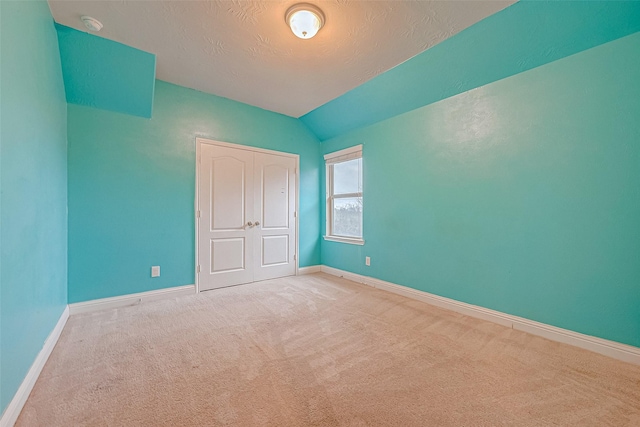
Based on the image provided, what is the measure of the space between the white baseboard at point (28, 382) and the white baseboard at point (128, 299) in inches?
19.8

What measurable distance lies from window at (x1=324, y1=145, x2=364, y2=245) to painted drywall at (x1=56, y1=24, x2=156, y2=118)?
2667 millimetres

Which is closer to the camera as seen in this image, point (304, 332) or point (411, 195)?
point (304, 332)

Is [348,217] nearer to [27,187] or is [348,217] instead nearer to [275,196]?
[275,196]

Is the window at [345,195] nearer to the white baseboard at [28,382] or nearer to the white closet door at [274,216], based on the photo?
the white closet door at [274,216]

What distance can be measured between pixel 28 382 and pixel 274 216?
2931 mm

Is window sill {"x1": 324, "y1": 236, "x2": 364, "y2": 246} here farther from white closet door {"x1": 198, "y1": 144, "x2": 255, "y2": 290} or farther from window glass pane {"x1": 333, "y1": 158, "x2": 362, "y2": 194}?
white closet door {"x1": 198, "y1": 144, "x2": 255, "y2": 290}

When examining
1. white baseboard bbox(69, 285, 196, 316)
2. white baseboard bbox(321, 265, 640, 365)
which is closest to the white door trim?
white baseboard bbox(69, 285, 196, 316)

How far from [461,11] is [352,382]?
2.72 m

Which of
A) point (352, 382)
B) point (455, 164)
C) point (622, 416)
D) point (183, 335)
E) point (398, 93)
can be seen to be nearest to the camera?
point (622, 416)

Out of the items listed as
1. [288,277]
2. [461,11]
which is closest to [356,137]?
[461,11]

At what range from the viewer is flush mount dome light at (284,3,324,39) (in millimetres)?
1875

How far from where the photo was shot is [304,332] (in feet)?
7.46

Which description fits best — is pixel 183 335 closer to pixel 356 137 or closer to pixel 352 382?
pixel 352 382

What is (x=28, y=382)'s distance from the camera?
150cm
